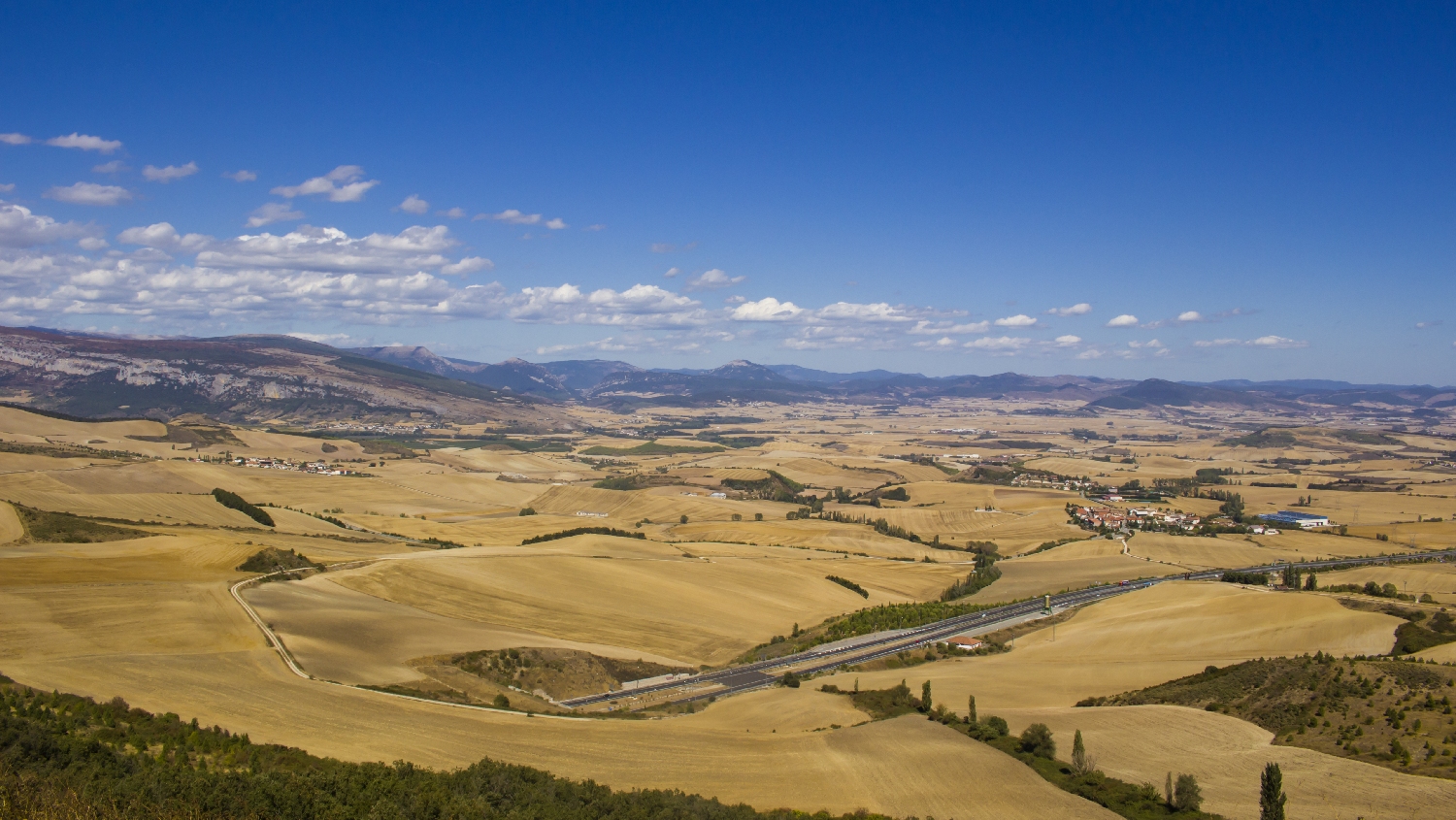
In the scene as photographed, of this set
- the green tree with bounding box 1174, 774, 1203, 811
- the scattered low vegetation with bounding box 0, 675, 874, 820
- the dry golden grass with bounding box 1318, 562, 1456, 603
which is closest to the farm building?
the dry golden grass with bounding box 1318, 562, 1456, 603

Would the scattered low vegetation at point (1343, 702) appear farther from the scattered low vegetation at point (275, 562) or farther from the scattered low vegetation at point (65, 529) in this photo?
the scattered low vegetation at point (65, 529)

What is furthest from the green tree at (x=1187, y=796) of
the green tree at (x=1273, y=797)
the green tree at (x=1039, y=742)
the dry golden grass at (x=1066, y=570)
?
the dry golden grass at (x=1066, y=570)

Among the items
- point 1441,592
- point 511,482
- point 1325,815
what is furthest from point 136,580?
point 511,482

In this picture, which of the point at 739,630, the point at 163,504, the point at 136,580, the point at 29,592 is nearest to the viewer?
the point at 29,592

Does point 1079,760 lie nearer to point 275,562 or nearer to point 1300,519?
point 275,562

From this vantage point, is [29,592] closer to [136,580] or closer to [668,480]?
[136,580]
